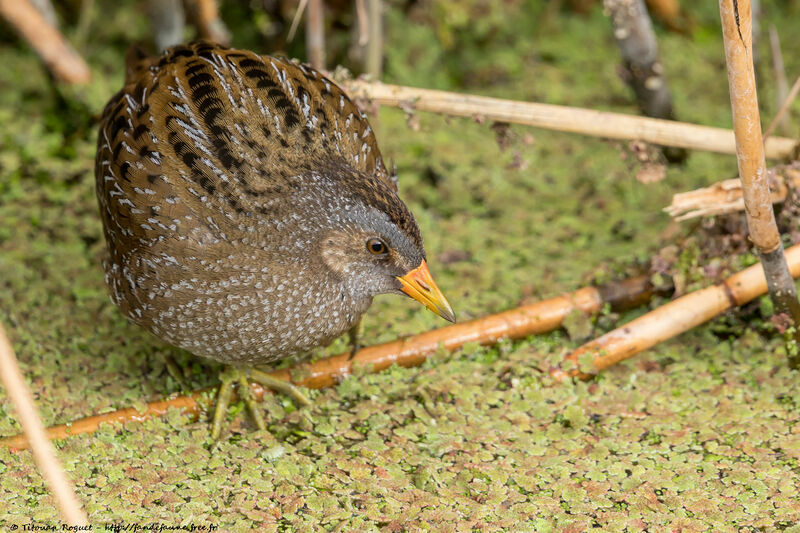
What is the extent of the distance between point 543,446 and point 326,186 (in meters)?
1.33

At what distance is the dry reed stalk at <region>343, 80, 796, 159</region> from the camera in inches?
161

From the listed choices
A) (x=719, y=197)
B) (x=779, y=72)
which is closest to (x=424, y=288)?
(x=719, y=197)

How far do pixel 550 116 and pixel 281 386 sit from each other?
1.75 m

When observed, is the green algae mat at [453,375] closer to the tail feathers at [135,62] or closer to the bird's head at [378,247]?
the bird's head at [378,247]

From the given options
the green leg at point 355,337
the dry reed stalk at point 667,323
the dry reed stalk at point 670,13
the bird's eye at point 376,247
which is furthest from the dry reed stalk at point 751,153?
the dry reed stalk at point 670,13

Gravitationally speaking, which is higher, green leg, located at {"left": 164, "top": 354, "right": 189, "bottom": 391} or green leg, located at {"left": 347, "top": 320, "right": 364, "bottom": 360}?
green leg, located at {"left": 347, "top": 320, "right": 364, "bottom": 360}

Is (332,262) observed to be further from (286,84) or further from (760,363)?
(760,363)

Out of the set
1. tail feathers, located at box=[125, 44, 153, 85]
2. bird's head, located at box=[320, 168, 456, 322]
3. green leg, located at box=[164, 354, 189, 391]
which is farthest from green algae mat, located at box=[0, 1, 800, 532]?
tail feathers, located at box=[125, 44, 153, 85]

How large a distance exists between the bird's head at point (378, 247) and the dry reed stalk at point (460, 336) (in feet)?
1.79

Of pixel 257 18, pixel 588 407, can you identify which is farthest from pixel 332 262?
pixel 257 18

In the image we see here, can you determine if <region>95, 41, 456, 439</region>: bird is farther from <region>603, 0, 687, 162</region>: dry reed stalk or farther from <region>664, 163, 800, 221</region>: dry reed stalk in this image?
<region>603, 0, 687, 162</region>: dry reed stalk

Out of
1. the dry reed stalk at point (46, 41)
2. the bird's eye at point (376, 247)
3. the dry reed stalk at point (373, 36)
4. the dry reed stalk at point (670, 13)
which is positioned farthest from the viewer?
the dry reed stalk at point (670, 13)

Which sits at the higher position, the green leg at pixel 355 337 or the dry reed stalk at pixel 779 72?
the dry reed stalk at pixel 779 72

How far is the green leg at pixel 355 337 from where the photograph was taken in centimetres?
387
